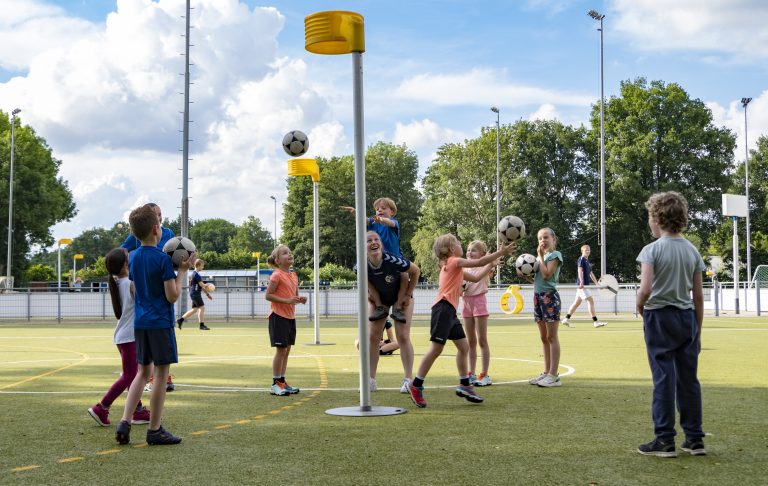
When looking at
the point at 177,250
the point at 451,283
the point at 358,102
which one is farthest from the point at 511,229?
the point at 177,250

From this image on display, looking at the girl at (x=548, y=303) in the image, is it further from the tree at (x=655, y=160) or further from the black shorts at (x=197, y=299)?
the tree at (x=655, y=160)

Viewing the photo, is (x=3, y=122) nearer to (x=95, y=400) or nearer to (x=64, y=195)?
(x=64, y=195)

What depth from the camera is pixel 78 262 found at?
578 feet

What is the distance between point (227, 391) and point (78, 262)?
176516 mm

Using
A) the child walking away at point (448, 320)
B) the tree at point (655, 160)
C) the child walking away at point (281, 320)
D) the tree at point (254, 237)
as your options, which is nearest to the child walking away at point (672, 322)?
the child walking away at point (448, 320)

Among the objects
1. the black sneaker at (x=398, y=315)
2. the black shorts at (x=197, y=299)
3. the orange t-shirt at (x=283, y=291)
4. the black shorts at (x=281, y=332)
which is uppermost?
the orange t-shirt at (x=283, y=291)

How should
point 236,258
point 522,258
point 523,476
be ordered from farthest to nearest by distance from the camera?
point 236,258, point 522,258, point 523,476

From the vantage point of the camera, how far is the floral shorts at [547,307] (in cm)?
1018

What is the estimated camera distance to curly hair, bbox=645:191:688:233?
249 inches

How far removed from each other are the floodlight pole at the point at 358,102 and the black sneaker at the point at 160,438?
1881mm

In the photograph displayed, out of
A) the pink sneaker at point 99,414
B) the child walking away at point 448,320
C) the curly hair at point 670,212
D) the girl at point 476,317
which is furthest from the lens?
the girl at point 476,317

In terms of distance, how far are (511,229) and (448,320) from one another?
1.41 metres

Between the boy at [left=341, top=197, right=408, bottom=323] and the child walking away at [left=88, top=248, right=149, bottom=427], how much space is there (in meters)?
2.37

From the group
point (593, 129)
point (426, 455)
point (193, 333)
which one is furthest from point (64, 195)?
point (426, 455)
